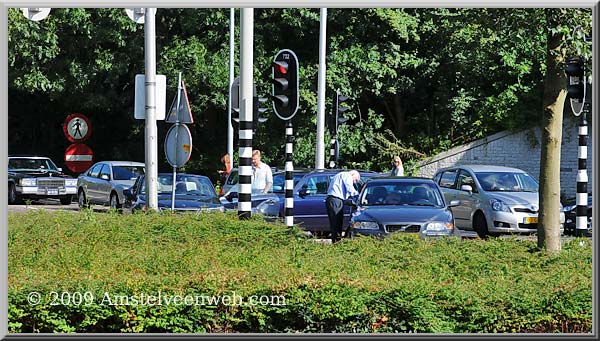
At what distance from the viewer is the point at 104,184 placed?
Answer: 29344 millimetres

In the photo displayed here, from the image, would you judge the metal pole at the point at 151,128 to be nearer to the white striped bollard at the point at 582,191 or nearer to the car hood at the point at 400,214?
the car hood at the point at 400,214

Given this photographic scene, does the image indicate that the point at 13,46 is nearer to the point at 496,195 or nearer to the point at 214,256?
the point at 496,195

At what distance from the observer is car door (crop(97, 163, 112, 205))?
95.5 feet

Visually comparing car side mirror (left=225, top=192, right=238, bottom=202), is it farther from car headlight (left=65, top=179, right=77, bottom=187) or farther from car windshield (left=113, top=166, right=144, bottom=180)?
car headlight (left=65, top=179, right=77, bottom=187)

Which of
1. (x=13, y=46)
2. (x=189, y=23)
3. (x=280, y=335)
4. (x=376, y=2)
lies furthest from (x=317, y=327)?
(x=189, y=23)

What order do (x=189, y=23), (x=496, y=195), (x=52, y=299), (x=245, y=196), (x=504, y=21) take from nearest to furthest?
(x=52, y=299), (x=504, y=21), (x=245, y=196), (x=496, y=195), (x=189, y=23)

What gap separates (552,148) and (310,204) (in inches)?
375

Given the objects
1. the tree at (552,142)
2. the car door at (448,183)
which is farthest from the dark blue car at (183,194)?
the tree at (552,142)

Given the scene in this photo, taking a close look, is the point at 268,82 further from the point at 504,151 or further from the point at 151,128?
the point at 151,128

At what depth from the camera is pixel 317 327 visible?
9680 millimetres

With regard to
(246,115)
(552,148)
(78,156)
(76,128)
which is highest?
(246,115)

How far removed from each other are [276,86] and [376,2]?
6.23 metres

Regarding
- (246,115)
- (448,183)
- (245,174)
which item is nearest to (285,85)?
(246,115)

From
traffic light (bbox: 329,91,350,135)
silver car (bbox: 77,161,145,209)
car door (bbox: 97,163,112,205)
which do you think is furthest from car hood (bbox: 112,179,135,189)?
traffic light (bbox: 329,91,350,135)
